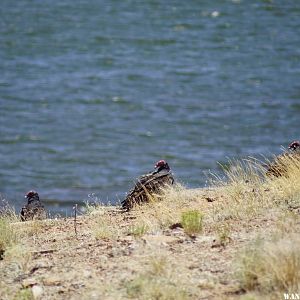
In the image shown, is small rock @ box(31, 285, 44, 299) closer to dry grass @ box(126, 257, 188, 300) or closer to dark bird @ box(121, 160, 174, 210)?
dry grass @ box(126, 257, 188, 300)

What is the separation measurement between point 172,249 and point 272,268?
1287 millimetres

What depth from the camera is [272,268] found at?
6.36 m

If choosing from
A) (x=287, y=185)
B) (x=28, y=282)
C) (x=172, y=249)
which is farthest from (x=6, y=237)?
(x=287, y=185)

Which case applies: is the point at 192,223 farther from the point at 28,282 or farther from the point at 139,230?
the point at 28,282

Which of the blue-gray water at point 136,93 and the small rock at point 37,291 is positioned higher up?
the blue-gray water at point 136,93

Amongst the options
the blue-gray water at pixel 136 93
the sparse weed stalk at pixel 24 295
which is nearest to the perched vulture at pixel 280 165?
the sparse weed stalk at pixel 24 295

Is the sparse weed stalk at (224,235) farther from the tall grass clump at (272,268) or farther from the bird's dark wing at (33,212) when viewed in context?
the bird's dark wing at (33,212)

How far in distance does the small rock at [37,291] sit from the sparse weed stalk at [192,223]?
1460 mm

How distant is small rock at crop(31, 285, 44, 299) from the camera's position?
6882 millimetres

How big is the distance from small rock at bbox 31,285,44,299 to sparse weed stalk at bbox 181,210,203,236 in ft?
4.79

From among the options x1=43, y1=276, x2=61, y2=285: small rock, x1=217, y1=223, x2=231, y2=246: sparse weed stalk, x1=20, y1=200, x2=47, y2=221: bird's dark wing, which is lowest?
x1=43, y1=276, x2=61, y2=285: small rock

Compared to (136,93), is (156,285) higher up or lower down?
lower down

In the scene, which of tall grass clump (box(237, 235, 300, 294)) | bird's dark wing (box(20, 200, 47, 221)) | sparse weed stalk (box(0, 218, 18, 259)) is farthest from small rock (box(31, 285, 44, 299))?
bird's dark wing (box(20, 200, 47, 221))

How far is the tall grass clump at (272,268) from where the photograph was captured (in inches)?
248
